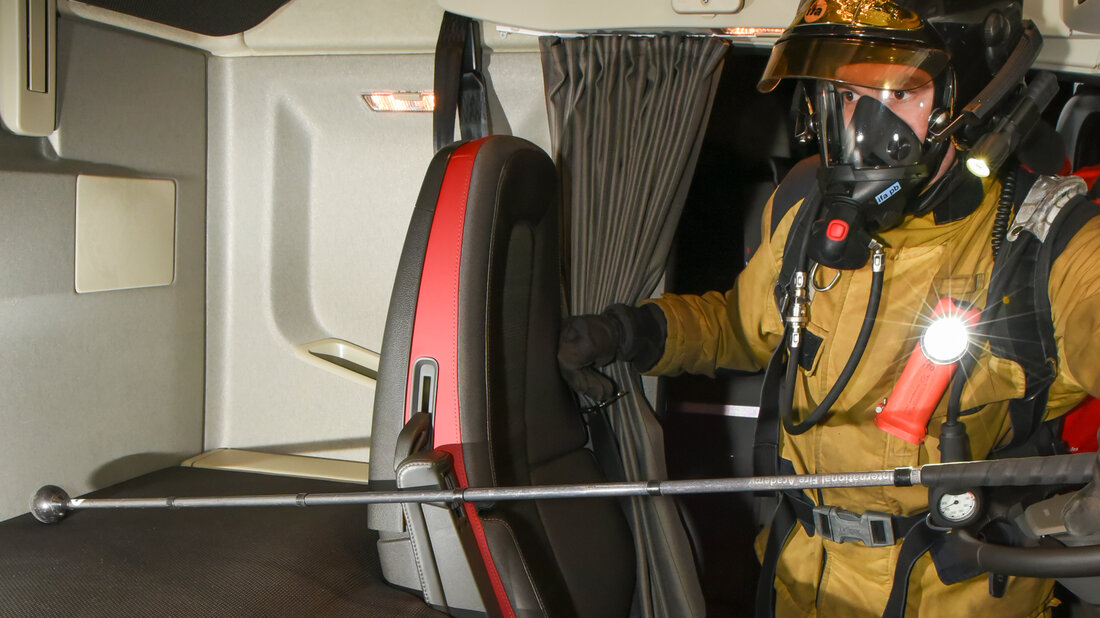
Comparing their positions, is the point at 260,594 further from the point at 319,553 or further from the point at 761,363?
the point at 761,363

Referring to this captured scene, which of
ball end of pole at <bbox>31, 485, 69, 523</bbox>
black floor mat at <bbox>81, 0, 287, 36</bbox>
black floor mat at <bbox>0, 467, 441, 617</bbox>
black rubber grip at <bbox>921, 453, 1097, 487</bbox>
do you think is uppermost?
black floor mat at <bbox>81, 0, 287, 36</bbox>

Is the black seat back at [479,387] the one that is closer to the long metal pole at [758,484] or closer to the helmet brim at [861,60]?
the long metal pole at [758,484]

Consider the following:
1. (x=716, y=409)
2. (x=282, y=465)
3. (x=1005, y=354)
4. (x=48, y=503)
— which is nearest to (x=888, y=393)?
(x=1005, y=354)

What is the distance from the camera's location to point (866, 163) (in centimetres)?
144

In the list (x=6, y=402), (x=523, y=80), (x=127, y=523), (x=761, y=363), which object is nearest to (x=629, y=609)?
(x=761, y=363)

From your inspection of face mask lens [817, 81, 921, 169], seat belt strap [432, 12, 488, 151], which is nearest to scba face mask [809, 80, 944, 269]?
face mask lens [817, 81, 921, 169]

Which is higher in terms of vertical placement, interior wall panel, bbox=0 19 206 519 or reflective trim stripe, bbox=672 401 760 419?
interior wall panel, bbox=0 19 206 519

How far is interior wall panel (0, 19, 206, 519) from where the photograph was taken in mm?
1740

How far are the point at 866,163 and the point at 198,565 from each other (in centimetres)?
152

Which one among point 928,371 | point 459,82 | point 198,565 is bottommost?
point 198,565

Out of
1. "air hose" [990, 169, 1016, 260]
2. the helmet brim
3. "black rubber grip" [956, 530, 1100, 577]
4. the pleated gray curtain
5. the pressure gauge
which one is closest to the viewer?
"black rubber grip" [956, 530, 1100, 577]

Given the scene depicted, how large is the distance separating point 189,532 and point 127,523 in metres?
0.17

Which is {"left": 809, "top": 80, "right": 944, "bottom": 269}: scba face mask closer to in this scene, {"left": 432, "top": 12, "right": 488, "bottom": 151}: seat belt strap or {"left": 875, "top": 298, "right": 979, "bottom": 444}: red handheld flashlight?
{"left": 875, "top": 298, "right": 979, "bottom": 444}: red handheld flashlight

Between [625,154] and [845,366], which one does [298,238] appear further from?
[845,366]
